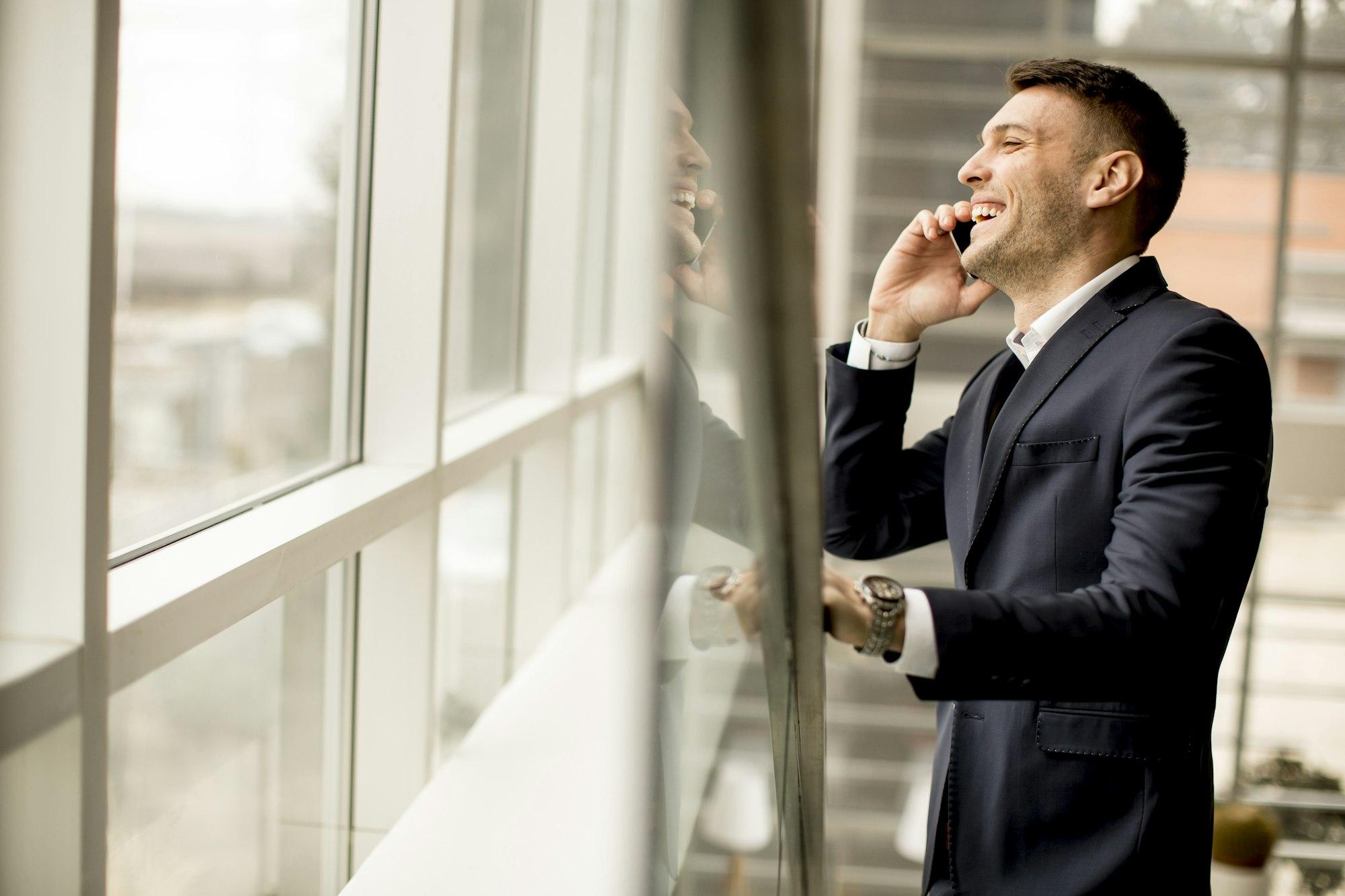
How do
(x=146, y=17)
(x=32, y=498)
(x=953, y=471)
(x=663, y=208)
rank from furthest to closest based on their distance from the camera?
1. (x=146, y=17)
2. (x=953, y=471)
3. (x=32, y=498)
4. (x=663, y=208)

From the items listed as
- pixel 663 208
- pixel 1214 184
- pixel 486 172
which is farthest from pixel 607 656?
pixel 1214 184

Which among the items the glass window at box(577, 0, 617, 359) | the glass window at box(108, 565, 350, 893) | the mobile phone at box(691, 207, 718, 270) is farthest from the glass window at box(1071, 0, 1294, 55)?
the mobile phone at box(691, 207, 718, 270)

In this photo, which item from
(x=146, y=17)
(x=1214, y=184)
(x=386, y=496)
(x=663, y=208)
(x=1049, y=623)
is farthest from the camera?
→ (x=1214, y=184)

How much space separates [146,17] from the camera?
6.25ft

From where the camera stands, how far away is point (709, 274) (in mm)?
707

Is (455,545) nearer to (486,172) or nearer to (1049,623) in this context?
(486,172)

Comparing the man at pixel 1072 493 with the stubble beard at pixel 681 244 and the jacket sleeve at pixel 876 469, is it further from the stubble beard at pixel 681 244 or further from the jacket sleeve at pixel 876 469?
the stubble beard at pixel 681 244

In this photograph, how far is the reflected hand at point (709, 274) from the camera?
672 millimetres

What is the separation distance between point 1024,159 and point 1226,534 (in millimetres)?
459

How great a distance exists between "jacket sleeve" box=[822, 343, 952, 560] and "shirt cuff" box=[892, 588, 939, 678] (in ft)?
1.30

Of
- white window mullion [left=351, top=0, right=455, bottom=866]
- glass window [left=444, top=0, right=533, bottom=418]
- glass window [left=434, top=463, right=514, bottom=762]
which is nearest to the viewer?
white window mullion [left=351, top=0, right=455, bottom=866]

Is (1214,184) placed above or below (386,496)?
above

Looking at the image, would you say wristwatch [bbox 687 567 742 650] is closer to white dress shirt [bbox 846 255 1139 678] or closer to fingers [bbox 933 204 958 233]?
white dress shirt [bbox 846 255 1139 678]

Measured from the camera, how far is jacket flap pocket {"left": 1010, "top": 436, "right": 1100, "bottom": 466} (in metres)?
1.31
